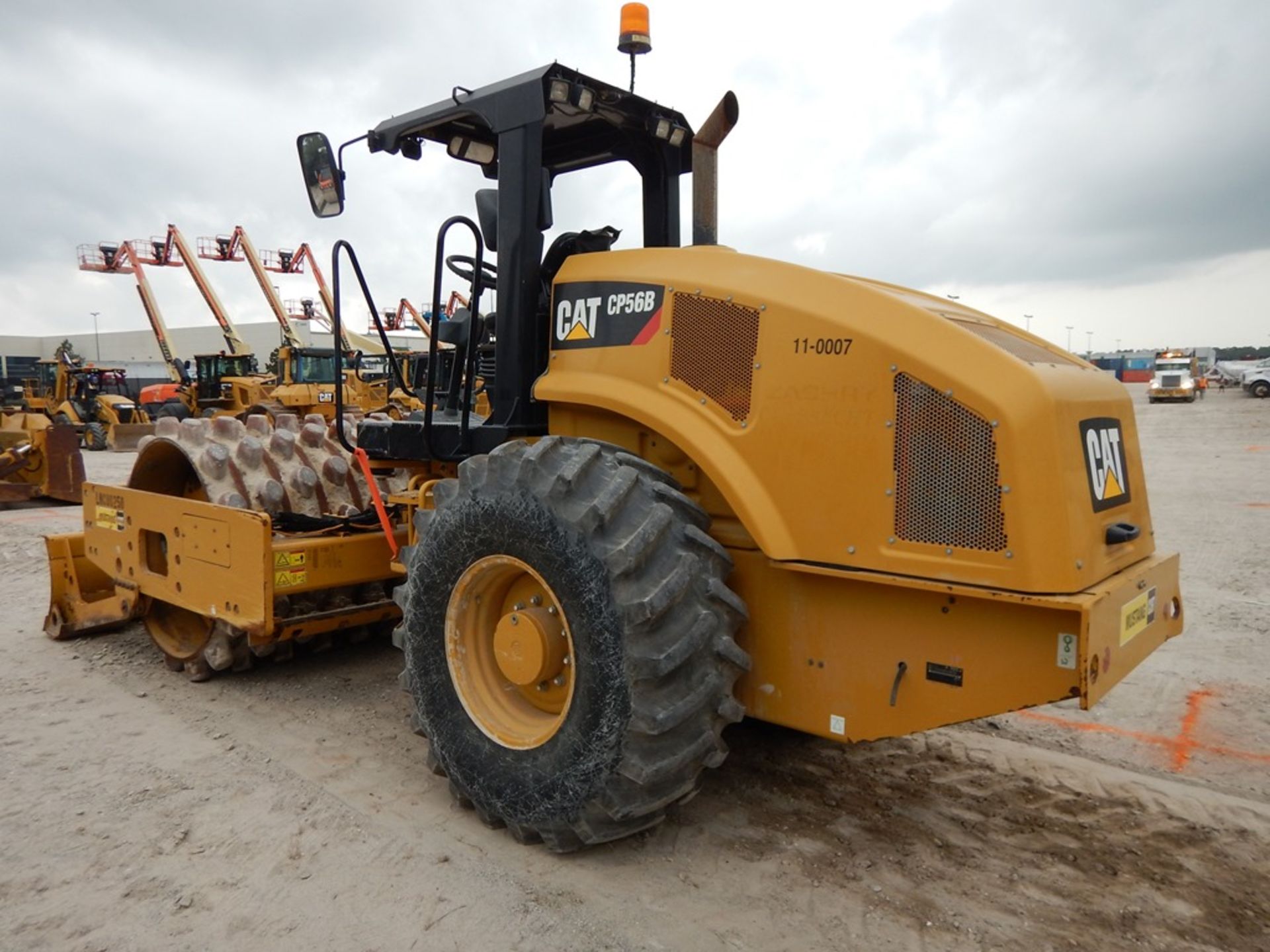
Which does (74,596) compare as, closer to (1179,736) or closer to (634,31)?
(634,31)

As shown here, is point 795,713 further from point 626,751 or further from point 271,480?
point 271,480

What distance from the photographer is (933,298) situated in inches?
137

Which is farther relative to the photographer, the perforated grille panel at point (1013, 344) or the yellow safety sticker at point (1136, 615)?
the perforated grille panel at point (1013, 344)

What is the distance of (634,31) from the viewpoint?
3.70 meters

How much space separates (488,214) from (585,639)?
1.94 meters

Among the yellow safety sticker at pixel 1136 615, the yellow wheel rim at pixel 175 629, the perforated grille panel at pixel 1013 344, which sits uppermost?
the perforated grille panel at pixel 1013 344

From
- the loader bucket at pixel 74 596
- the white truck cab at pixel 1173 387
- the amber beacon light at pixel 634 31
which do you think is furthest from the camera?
the white truck cab at pixel 1173 387

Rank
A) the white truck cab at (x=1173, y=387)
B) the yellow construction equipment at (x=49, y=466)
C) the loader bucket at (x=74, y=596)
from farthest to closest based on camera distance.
Result: the white truck cab at (x=1173, y=387)
the yellow construction equipment at (x=49, y=466)
the loader bucket at (x=74, y=596)

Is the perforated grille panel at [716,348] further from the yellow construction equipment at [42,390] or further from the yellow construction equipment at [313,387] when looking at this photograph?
the yellow construction equipment at [42,390]

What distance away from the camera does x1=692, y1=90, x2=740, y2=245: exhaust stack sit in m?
4.03

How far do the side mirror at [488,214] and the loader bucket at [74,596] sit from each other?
3.51m

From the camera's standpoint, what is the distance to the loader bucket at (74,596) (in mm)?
5766

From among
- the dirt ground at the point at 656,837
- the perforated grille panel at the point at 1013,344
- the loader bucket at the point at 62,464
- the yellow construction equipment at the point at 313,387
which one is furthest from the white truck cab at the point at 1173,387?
the perforated grille panel at the point at 1013,344

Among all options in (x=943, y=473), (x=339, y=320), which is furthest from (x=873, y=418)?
(x=339, y=320)
